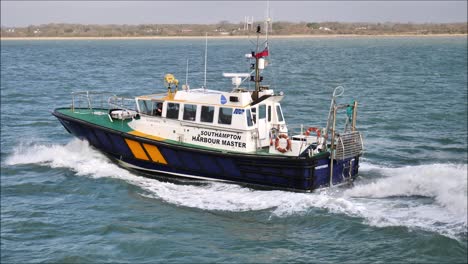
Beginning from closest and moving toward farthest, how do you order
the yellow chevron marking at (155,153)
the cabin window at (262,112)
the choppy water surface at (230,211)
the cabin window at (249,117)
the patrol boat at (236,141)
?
the choppy water surface at (230,211)
the patrol boat at (236,141)
the cabin window at (249,117)
the cabin window at (262,112)
the yellow chevron marking at (155,153)

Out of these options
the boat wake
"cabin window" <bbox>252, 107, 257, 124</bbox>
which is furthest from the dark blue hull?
"cabin window" <bbox>252, 107, 257, 124</bbox>

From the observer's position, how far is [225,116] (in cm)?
1634

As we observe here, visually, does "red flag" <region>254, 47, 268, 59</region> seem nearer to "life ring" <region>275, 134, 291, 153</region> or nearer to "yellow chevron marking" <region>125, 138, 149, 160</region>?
"life ring" <region>275, 134, 291, 153</region>

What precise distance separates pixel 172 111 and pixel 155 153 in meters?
1.32

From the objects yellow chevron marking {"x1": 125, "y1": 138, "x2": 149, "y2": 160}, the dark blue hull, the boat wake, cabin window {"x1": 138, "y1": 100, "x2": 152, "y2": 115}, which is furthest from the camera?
cabin window {"x1": 138, "y1": 100, "x2": 152, "y2": 115}

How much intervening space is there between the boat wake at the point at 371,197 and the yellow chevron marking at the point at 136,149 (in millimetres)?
660

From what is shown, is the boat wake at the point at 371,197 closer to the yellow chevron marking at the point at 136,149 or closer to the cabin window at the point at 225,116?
the yellow chevron marking at the point at 136,149

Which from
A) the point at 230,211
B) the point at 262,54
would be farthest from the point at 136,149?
the point at 262,54

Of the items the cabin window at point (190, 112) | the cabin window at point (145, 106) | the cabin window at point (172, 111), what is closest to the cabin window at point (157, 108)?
the cabin window at point (145, 106)

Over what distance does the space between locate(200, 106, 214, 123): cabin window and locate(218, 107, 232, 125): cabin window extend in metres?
0.26

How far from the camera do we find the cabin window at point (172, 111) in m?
17.1

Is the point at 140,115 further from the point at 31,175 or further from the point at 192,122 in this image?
the point at 31,175

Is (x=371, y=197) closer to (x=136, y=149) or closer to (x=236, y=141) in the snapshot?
(x=236, y=141)

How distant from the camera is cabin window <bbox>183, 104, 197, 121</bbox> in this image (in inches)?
661
